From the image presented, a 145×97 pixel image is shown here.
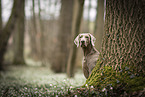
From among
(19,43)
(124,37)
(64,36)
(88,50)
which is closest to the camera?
(124,37)

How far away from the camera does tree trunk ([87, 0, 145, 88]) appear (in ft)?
11.4

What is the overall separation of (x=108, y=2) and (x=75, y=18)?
424cm

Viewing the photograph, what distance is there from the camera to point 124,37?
362cm

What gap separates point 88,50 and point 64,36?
8.89 m

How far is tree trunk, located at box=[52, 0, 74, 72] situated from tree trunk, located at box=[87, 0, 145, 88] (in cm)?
956

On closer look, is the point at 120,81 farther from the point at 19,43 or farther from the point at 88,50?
the point at 19,43

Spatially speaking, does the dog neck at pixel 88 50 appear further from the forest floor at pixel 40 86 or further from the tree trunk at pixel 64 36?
the tree trunk at pixel 64 36

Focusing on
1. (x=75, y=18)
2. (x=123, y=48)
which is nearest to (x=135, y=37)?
(x=123, y=48)

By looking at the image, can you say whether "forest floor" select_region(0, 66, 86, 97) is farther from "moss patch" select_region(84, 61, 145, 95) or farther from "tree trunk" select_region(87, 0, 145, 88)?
"tree trunk" select_region(87, 0, 145, 88)

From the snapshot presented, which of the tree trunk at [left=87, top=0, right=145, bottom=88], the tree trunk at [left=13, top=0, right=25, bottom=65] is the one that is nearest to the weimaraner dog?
the tree trunk at [left=87, top=0, right=145, bottom=88]

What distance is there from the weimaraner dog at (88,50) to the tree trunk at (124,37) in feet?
2.22

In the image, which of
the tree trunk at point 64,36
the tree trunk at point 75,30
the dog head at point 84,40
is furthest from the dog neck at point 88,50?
the tree trunk at point 64,36

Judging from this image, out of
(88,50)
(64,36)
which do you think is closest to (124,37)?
(88,50)

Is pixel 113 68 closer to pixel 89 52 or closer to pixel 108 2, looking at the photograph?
pixel 89 52
